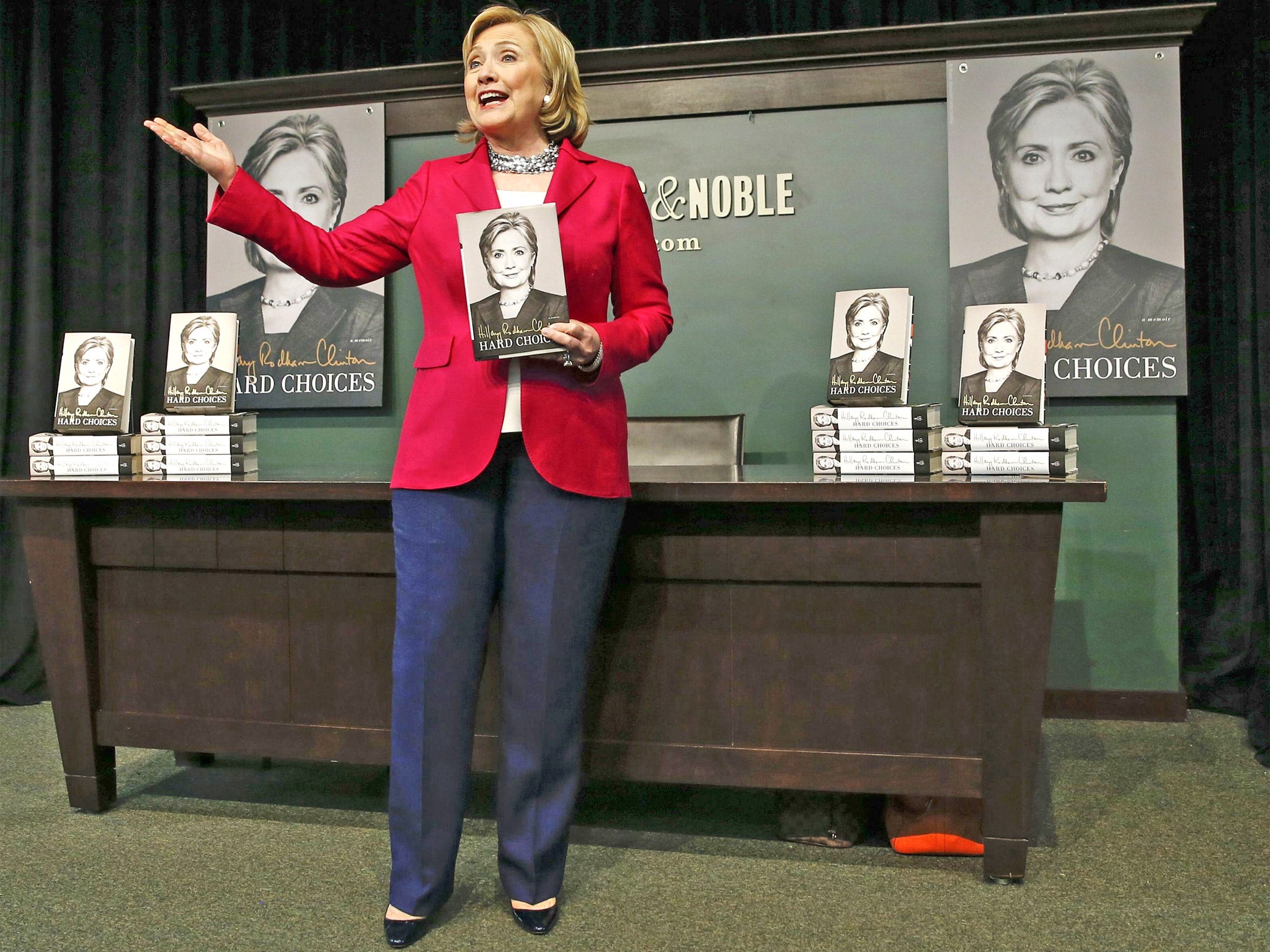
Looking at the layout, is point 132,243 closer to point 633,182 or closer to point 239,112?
point 239,112

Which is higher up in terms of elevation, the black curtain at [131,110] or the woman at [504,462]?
the black curtain at [131,110]

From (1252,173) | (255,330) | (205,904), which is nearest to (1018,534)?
(205,904)

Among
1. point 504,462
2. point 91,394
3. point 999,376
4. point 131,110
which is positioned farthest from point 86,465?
point 131,110

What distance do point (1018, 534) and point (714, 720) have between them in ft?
2.36

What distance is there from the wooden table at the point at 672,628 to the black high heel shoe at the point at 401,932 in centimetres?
46

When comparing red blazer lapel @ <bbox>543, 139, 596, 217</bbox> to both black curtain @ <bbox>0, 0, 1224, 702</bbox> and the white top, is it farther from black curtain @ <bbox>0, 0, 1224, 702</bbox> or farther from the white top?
black curtain @ <bbox>0, 0, 1224, 702</bbox>

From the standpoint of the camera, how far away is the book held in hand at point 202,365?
2488mm

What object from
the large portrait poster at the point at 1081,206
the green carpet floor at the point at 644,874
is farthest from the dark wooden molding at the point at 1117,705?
the large portrait poster at the point at 1081,206

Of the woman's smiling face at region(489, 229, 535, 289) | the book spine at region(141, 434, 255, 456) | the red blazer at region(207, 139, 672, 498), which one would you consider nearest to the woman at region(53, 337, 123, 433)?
the book spine at region(141, 434, 255, 456)

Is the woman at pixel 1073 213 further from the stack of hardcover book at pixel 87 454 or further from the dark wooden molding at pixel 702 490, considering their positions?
the stack of hardcover book at pixel 87 454

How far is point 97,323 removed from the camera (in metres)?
4.20

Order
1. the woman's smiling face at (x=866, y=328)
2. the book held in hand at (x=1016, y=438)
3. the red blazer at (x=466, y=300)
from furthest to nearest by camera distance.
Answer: the woman's smiling face at (x=866, y=328)
the book held in hand at (x=1016, y=438)
the red blazer at (x=466, y=300)

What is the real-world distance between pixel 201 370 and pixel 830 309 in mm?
2205

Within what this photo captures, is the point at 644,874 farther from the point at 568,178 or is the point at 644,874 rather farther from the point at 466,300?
the point at 568,178
